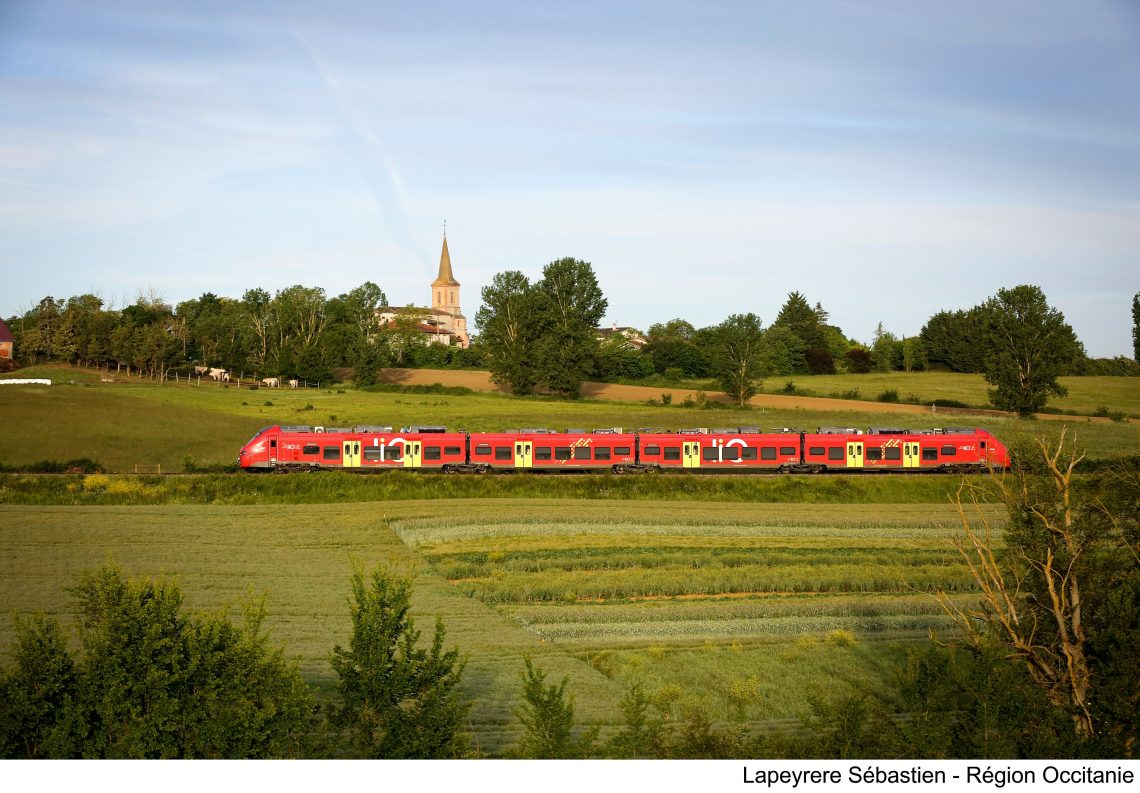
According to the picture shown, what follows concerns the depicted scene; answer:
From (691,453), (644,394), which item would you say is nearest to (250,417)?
(691,453)

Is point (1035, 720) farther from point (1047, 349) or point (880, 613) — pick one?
point (1047, 349)

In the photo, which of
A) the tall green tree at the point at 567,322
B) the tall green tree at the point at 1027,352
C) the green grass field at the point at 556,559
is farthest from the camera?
the tall green tree at the point at 567,322

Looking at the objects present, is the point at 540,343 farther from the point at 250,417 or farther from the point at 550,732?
the point at 550,732

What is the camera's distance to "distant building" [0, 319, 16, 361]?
110 m

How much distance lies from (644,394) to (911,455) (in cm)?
5289

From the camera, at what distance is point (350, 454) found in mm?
54281

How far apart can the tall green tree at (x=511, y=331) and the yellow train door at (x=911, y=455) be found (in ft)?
163

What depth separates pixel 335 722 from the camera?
604 inches

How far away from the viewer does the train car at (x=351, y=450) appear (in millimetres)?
53906

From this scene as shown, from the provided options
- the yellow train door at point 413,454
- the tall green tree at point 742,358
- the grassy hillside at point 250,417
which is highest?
the tall green tree at point 742,358

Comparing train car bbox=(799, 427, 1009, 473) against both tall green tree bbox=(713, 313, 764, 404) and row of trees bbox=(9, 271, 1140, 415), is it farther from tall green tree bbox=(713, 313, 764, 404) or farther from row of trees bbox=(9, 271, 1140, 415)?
tall green tree bbox=(713, 313, 764, 404)

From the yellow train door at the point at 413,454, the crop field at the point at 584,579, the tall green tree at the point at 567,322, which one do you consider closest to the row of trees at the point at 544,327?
the tall green tree at the point at 567,322

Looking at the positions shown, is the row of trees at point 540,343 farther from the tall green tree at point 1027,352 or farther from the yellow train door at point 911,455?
the yellow train door at point 911,455

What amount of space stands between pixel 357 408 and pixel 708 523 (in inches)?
1932
